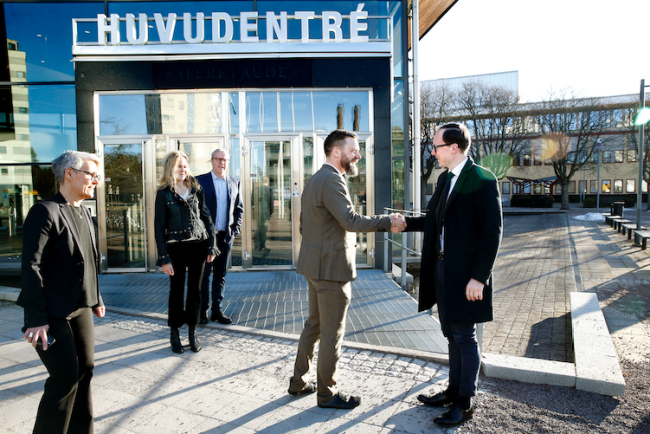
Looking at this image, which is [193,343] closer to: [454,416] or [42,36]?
[454,416]

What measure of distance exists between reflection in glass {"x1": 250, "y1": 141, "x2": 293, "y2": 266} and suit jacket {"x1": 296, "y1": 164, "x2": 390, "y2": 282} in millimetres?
5640

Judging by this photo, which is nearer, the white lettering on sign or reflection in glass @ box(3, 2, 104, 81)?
the white lettering on sign

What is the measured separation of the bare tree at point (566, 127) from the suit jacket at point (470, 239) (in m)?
35.8

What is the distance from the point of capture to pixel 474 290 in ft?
8.89

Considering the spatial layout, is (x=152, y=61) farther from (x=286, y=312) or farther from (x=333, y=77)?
(x=286, y=312)

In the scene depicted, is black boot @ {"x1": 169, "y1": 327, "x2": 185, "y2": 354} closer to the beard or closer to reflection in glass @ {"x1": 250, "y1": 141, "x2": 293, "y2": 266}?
the beard

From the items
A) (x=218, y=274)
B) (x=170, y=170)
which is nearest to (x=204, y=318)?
(x=218, y=274)

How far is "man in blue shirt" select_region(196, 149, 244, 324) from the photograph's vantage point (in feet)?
16.7

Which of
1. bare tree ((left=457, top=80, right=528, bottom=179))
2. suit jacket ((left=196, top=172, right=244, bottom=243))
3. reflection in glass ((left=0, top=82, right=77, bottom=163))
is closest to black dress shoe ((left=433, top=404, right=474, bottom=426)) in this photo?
suit jacket ((left=196, top=172, right=244, bottom=243))

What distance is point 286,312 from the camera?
5570 mm

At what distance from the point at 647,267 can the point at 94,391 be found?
10.8 m

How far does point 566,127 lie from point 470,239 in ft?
122

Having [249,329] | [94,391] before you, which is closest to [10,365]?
[94,391]

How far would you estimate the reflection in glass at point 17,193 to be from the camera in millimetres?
9289
